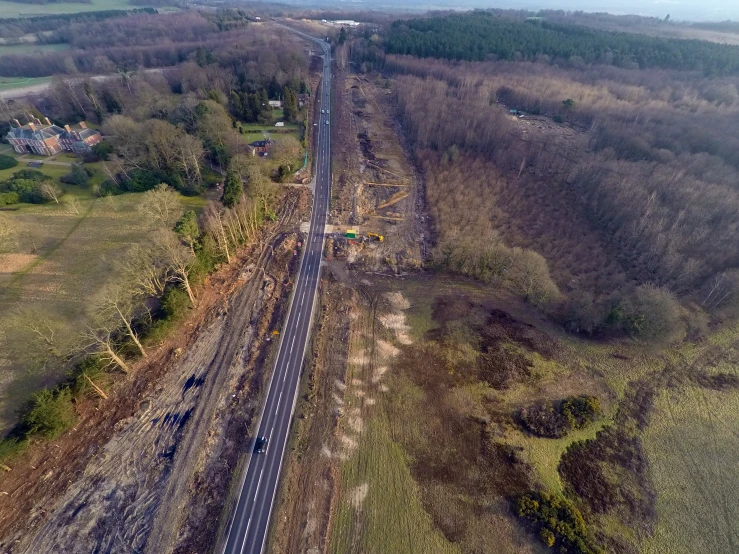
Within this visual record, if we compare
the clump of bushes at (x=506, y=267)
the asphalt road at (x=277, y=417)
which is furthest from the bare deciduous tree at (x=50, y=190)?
the clump of bushes at (x=506, y=267)

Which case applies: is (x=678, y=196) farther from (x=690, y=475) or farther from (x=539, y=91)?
(x=539, y=91)

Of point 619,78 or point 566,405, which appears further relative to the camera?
point 619,78

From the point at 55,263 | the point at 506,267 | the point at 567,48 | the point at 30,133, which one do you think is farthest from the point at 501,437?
the point at 567,48

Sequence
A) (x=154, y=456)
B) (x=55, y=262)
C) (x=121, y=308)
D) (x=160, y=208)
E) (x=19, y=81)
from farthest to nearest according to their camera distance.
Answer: (x=19, y=81) → (x=160, y=208) → (x=55, y=262) → (x=121, y=308) → (x=154, y=456)

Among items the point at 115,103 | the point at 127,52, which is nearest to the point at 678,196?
the point at 115,103

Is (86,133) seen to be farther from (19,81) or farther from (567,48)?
(567,48)

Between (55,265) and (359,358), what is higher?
(55,265)

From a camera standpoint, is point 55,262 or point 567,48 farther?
point 567,48
